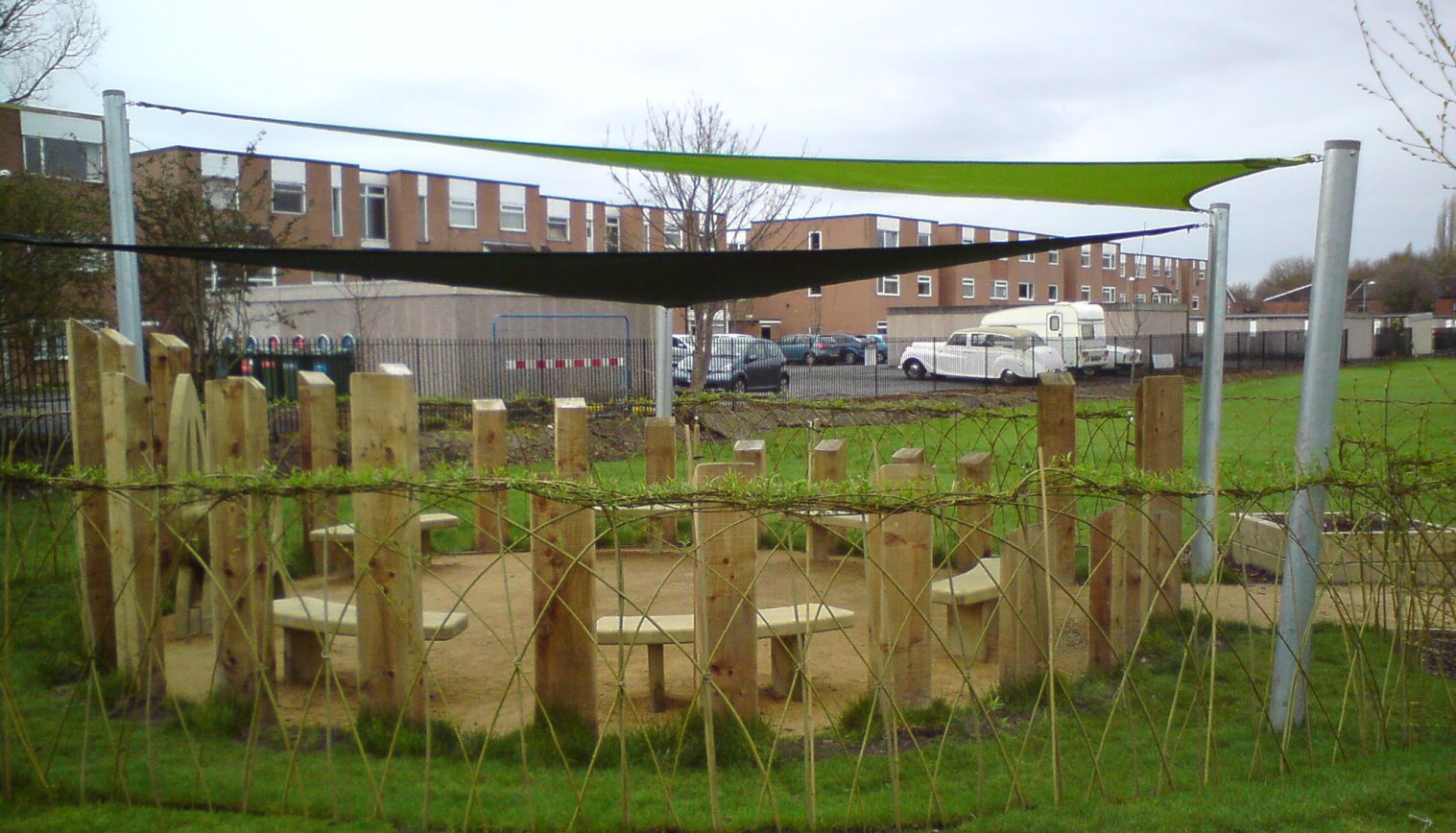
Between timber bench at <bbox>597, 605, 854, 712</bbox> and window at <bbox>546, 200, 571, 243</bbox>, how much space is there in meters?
42.1

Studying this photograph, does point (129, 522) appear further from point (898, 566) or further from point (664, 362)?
point (664, 362)

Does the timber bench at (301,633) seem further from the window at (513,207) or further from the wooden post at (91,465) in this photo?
the window at (513,207)

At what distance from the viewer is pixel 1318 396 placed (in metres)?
4.53

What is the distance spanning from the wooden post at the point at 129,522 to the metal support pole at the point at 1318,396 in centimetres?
472

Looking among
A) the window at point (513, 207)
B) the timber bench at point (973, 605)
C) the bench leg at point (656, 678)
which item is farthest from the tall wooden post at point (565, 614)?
the window at point (513, 207)

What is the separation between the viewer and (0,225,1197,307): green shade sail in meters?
4.37

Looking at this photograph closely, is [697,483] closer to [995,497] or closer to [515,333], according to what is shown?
[995,497]

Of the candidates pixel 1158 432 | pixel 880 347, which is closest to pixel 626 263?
pixel 1158 432

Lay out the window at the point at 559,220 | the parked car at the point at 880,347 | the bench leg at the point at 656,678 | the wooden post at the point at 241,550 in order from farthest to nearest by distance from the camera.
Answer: the window at the point at 559,220
the parked car at the point at 880,347
the bench leg at the point at 656,678
the wooden post at the point at 241,550

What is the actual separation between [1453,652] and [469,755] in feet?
16.5

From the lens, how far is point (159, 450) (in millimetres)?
6461

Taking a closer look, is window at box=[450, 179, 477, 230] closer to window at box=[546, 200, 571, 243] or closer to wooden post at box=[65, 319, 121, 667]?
window at box=[546, 200, 571, 243]

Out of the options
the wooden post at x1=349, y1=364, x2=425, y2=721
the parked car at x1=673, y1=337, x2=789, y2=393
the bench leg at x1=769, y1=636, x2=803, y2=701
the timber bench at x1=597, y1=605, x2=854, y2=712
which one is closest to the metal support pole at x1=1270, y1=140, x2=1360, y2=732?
the timber bench at x1=597, y1=605, x2=854, y2=712

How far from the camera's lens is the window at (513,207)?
148 ft
